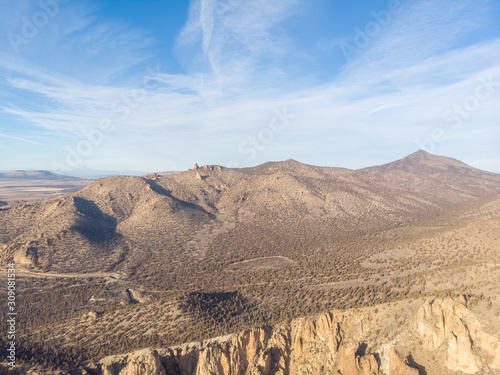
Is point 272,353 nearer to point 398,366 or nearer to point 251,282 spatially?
point 398,366

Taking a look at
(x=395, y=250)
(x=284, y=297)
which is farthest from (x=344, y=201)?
(x=284, y=297)

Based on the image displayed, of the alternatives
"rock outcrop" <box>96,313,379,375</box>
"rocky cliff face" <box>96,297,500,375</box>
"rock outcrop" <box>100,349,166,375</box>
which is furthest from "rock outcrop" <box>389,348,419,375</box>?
"rock outcrop" <box>100,349,166,375</box>

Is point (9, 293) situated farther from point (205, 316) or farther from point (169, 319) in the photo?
point (205, 316)

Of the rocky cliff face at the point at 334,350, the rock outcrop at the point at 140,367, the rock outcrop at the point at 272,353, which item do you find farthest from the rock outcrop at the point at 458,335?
the rock outcrop at the point at 140,367

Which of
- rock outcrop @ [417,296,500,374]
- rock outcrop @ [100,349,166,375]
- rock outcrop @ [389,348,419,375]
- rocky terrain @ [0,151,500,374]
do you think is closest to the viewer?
rock outcrop @ [417,296,500,374]

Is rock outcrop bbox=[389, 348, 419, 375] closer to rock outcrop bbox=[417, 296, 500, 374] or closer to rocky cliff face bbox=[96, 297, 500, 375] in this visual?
rocky cliff face bbox=[96, 297, 500, 375]

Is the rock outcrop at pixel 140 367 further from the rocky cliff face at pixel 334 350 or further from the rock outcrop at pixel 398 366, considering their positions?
the rock outcrop at pixel 398 366
